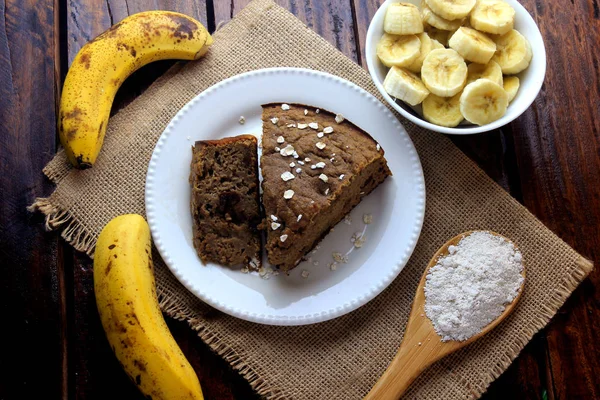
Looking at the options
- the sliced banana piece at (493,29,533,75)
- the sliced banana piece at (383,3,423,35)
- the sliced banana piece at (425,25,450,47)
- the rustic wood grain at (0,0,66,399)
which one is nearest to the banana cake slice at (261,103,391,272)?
the sliced banana piece at (383,3,423,35)

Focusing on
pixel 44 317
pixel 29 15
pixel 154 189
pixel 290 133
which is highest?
pixel 29 15

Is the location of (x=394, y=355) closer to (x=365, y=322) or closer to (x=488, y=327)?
(x=365, y=322)

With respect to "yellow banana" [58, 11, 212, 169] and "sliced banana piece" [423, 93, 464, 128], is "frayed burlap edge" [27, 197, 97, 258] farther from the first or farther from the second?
"sliced banana piece" [423, 93, 464, 128]

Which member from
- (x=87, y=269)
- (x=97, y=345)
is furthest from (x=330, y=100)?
(x=97, y=345)

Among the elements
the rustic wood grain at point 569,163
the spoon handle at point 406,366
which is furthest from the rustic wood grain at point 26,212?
the rustic wood grain at point 569,163

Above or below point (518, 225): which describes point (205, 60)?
above

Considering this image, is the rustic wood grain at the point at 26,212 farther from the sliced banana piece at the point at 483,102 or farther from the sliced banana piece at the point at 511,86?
the sliced banana piece at the point at 511,86
